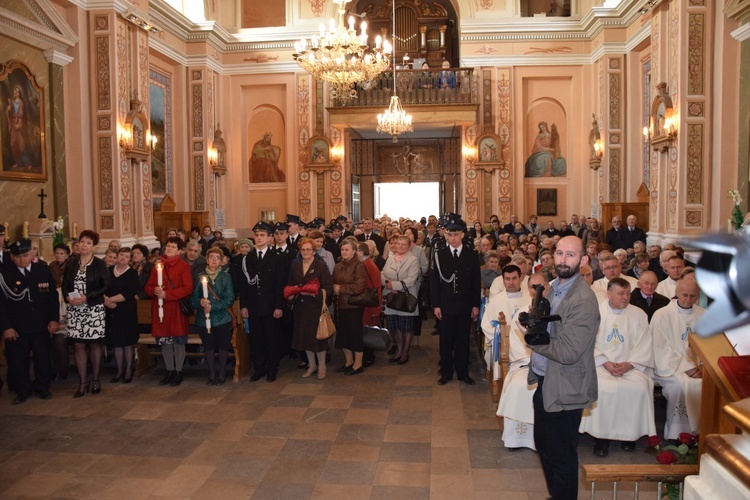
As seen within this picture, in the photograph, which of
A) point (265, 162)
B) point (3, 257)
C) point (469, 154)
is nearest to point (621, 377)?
point (3, 257)

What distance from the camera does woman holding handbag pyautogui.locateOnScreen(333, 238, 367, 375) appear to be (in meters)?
8.32

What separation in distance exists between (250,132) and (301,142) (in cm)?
195

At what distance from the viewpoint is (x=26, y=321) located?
7.24 metres

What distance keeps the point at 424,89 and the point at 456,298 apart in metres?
12.8

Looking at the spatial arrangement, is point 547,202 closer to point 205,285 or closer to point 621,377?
point 205,285

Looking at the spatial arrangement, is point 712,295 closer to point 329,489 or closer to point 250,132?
point 329,489

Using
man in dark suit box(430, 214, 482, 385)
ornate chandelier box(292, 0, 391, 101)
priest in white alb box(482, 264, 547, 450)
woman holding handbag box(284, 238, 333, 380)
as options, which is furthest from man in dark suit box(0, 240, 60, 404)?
ornate chandelier box(292, 0, 391, 101)

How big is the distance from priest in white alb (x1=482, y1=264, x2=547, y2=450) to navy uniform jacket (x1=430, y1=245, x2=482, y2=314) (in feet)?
2.20

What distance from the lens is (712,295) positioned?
4.15 feet

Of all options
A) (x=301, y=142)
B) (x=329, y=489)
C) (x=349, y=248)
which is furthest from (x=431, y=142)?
(x=329, y=489)

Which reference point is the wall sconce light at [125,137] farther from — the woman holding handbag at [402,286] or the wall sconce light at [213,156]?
the woman holding handbag at [402,286]

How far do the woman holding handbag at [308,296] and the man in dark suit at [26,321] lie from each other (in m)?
2.75

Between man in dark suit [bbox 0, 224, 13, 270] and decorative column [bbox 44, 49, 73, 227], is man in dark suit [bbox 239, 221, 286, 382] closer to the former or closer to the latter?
man in dark suit [bbox 0, 224, 13, 270]

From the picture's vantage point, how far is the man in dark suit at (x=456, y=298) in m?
7.92
